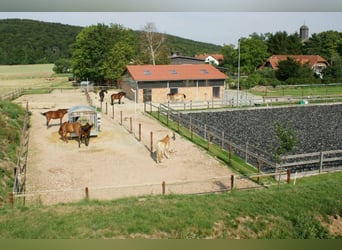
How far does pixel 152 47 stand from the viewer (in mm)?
→ 30641

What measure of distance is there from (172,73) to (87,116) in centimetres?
924

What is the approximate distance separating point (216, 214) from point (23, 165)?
5332 mm

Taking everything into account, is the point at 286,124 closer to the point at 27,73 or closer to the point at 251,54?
the point at 251,54

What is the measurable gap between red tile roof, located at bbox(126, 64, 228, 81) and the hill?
109 ft

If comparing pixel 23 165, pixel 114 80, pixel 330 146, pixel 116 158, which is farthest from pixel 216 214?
pixel 114 80

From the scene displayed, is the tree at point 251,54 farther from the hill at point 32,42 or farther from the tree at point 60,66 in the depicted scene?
the tree at point 60,66

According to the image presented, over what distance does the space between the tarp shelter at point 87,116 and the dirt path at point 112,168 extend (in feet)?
1.04

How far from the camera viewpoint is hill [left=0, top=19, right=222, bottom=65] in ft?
188

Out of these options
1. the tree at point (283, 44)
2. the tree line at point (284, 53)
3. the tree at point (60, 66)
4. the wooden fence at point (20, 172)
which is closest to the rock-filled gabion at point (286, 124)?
the wooden fence at point (20, 172)

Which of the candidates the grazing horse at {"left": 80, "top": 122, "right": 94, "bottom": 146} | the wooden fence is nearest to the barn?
the grazing horse at {"left": 80, "top": 122, "right": 94, "bottom": 146}

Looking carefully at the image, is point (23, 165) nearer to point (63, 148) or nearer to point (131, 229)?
point (63, 148)

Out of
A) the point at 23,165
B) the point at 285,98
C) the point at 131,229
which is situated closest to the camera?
the point at 131,229

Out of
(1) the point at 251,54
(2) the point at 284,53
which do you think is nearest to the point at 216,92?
(1) the point at 251,54

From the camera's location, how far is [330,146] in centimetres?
995
